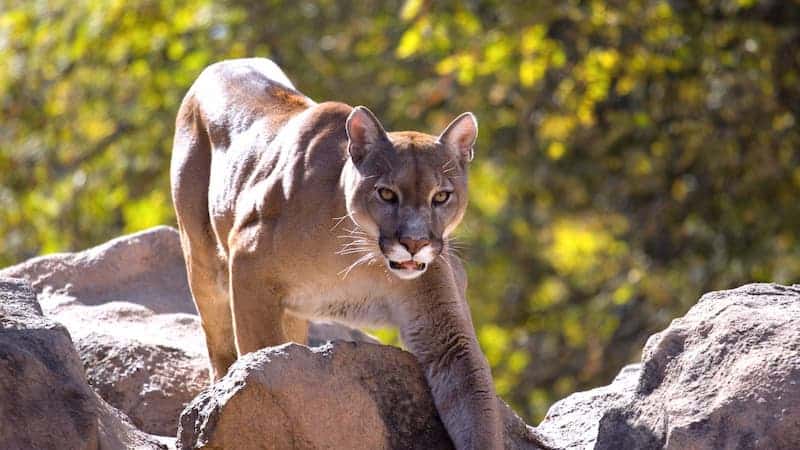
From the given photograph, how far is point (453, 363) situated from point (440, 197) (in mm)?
771

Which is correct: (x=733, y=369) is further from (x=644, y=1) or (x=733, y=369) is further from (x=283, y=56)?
(x=283, y=56)

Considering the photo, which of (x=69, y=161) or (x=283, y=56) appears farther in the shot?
(x=69, y=161)

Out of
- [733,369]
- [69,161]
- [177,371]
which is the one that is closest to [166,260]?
[177,371]

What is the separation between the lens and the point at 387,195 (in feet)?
21.1

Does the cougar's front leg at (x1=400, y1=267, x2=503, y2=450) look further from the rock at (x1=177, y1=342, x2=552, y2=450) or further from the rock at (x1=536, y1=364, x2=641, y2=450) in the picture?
the rock at (x1=536, y1=364, x2=641, y2=450)

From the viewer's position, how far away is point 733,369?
536 cm

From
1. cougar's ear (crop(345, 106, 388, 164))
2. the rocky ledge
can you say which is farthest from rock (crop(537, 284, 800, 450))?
cougar's ear (crop(345, 106, 388, 164))

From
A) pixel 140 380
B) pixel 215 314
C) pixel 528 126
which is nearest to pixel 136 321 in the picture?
pixel 215 314

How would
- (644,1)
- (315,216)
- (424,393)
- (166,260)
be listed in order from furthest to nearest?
1. (644,1)
2. (166,260)
3. (315,216)
4. (424,393)

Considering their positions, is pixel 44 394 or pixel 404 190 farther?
pixel 404 190

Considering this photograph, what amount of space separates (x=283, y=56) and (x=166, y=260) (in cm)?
686

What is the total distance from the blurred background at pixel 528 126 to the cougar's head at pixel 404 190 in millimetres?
7175

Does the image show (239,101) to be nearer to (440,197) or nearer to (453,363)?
(440,197)

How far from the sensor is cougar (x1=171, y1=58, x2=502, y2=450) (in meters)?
6.20
